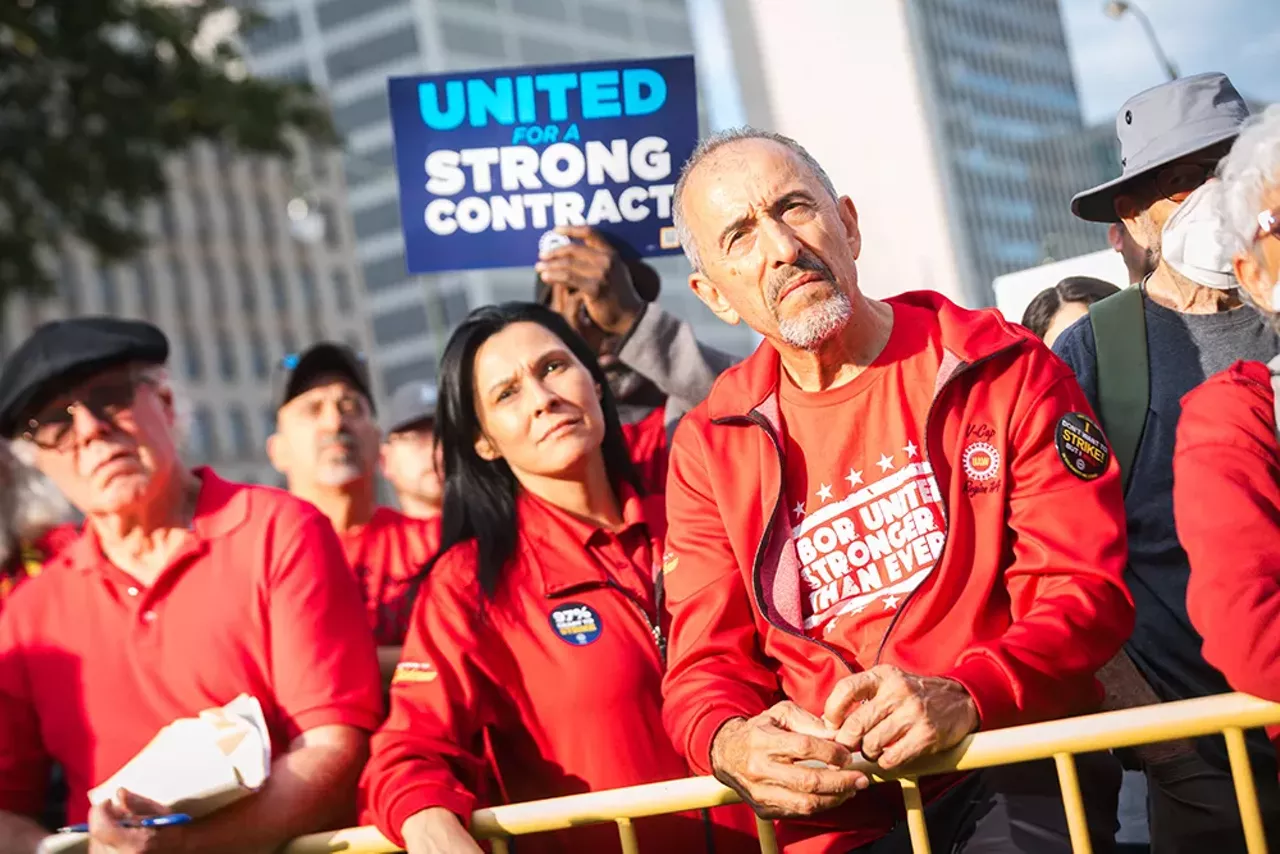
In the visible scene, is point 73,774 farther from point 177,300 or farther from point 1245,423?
point 177,300

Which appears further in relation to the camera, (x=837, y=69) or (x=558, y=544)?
(x=837, y=69)

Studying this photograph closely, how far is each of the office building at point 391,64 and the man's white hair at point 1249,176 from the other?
102111 millimetres

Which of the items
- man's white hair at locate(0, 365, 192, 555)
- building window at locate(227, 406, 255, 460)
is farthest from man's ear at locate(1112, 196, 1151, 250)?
building window at locate(227, 406, 255, 460)

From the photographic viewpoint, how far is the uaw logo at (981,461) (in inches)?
134

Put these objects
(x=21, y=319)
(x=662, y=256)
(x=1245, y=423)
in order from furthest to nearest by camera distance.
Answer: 1. (x=21, y=319)
2. (x=662, y=256)
3. (x=1245, y=423)

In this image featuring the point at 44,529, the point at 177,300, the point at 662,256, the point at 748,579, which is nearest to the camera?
the point at 748,579

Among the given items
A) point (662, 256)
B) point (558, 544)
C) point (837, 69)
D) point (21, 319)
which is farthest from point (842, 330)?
point (21, 319)

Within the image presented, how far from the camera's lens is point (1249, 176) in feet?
10.6

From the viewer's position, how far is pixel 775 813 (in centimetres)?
325

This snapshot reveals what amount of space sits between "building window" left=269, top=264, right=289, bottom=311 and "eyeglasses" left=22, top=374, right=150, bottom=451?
85.5 meters

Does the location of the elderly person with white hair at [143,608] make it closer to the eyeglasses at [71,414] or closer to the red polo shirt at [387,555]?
the eyeglasses at [71,414]

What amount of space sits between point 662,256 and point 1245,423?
101 inches

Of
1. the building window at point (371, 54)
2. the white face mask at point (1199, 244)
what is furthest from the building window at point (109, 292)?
the white face mask at point (1199, 244)

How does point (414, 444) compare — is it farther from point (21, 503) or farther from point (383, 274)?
point (383, 274)
